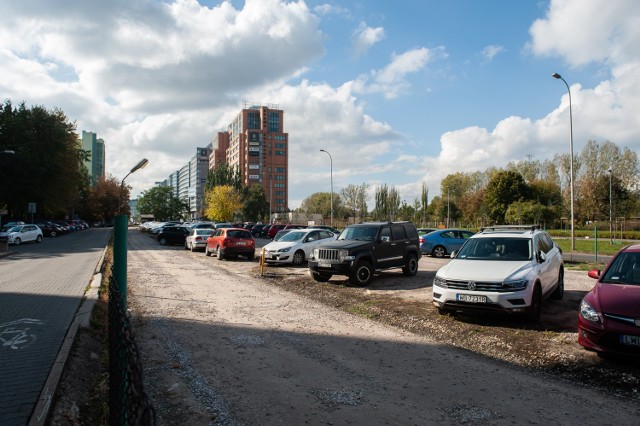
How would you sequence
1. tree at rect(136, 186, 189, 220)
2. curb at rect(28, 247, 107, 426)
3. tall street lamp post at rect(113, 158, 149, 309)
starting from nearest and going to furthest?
1. curb at rect(28, 247, 107, 426)
2. tall street lamp post at rect(113, 158, 149, 309)
3. tree at rect(136, 186, 189, 220)

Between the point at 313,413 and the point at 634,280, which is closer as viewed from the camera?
the point at 313,413

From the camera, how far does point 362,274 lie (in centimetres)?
1333

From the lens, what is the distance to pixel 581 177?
202 ft

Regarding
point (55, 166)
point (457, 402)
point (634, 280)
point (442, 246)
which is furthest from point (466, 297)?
point (55, 166)

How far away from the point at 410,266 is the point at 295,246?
603 cm

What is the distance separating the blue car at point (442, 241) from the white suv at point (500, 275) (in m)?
13.5

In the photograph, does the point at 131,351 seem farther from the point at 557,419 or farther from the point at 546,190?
the point at 546,190

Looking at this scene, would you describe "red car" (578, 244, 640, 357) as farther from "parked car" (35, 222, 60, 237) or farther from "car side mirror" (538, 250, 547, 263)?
"parked car" (35, 222, 60, 237)

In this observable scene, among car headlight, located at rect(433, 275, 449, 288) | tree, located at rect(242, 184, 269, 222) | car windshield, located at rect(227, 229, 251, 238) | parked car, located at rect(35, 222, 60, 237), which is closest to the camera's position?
car headlight, located at rect(433, 275, 449, 288)

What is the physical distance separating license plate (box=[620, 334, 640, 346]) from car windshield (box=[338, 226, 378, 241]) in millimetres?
8896

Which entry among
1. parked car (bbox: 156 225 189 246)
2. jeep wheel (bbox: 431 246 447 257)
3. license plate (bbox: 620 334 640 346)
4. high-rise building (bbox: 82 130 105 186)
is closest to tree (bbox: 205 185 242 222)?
parked car (bbox: 156 225 189 246)

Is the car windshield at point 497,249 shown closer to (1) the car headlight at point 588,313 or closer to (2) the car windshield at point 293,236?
(1) the car headlight at point 588,313

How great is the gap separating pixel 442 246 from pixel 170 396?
2087cm

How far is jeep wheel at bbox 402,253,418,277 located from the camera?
15.2 m
